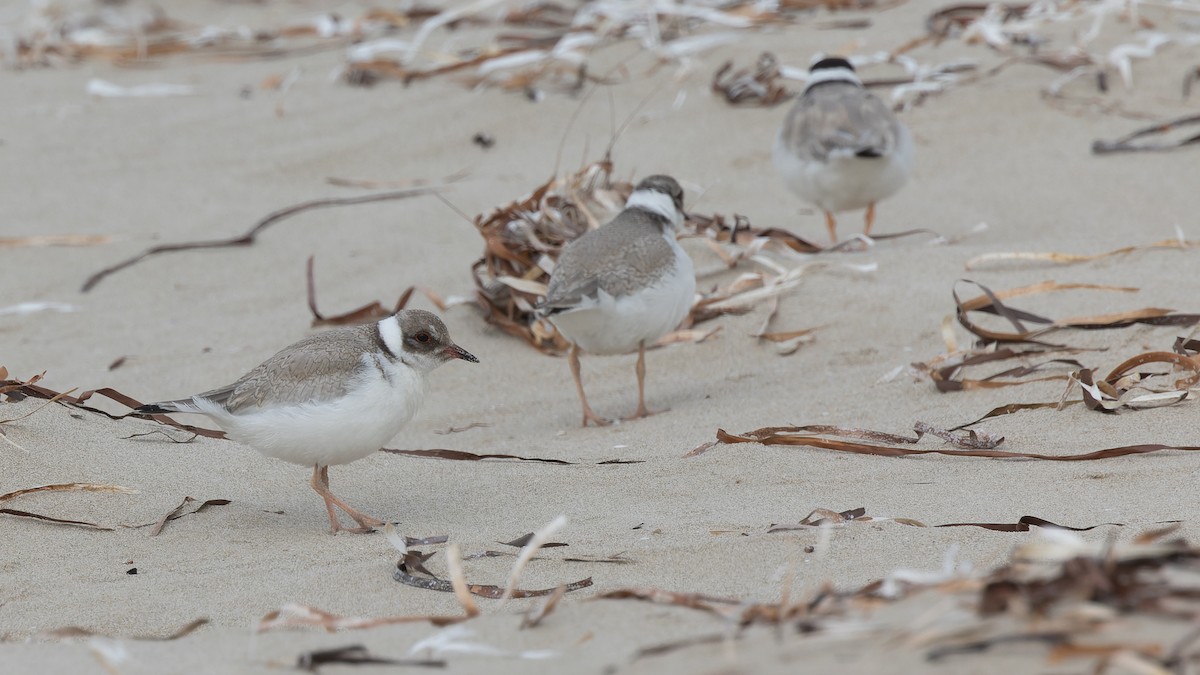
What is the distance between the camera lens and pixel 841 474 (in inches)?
161

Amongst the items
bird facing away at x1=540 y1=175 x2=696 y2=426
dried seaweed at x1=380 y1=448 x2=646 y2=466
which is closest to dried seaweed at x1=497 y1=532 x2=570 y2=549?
dried seaweed at x1=380 y1=448 x2=646 y2=466

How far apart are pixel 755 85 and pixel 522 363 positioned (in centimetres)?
322

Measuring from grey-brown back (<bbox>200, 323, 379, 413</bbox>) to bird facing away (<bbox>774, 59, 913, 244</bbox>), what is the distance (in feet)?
11.4

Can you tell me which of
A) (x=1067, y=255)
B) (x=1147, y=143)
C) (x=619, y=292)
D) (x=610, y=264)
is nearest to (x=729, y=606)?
(x=619, y=292)

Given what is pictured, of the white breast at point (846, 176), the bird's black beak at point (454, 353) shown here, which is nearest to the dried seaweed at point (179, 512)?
the bird's black beak at point (454, 353)

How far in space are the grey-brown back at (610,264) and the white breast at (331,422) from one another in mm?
1141

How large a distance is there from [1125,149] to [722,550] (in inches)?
198

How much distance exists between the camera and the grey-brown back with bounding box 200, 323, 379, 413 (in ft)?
13.1

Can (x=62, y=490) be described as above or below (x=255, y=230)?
above

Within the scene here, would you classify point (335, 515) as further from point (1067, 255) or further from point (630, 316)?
point (1067, 255)

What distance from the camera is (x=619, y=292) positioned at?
523 cm

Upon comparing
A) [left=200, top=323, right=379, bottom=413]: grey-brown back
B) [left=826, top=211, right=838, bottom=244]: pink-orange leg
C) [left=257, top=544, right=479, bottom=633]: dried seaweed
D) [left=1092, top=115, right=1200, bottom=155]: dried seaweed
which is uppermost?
[left=257, top=544, right=479, bottom=633]: dried seaweed

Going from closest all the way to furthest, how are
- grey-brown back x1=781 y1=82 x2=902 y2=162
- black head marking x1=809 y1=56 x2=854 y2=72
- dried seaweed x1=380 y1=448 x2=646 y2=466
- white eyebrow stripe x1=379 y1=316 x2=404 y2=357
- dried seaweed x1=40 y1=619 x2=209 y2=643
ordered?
dried seaweed x1=40 y1=619 x2=209 y2=643, white eyebrow stripe x1=379 y1=316 x2=404 y2=357, dried seaweed x1=380 y1=448 x2=646 y2=466, grey-brown back x1=781 y1=82 x2=902 y2=162, black head marking x1=809 y1=56 x2=854 y2=72

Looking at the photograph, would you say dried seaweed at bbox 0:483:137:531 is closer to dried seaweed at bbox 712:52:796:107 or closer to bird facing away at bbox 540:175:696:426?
bird facing away at bbox 540:175:696:426
